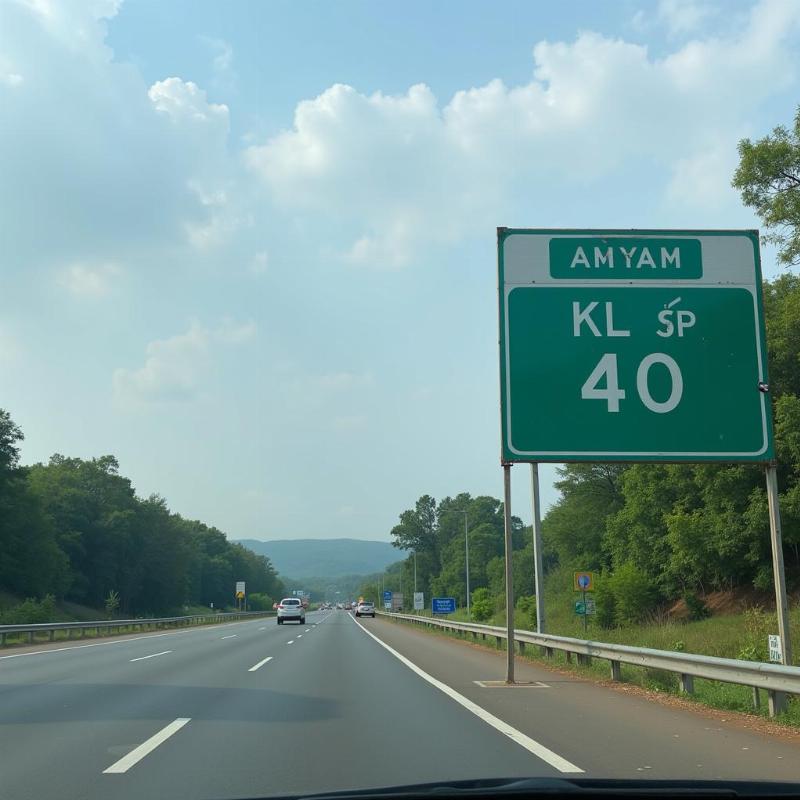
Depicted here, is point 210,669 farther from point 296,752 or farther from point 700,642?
point 700,642

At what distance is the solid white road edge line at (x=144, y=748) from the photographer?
684 centimetres

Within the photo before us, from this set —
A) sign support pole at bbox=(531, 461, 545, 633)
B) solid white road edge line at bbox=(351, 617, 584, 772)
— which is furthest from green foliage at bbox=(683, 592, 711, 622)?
solid white road edge line at bbox=(351, 617, 584, 772)

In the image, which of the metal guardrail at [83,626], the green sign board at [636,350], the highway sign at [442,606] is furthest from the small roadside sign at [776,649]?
the highway sign at [442,606]

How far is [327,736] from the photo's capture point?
8.37 meters

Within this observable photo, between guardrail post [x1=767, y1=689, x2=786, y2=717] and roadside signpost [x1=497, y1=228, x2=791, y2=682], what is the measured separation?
406cm

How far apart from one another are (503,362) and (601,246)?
101 inches

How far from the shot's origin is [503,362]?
13641mm

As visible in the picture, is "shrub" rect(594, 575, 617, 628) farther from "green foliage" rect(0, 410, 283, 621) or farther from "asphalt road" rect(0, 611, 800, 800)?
"green foliage" rect(0, 410, 283, 621)

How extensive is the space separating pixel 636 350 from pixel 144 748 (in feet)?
30.3

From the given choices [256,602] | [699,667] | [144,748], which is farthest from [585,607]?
[256,602]

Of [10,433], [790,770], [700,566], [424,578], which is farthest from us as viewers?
[424,578]

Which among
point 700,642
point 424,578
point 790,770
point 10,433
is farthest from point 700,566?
point 424,578

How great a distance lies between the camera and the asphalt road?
641 cm

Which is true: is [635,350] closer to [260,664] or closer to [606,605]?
[260,664]
